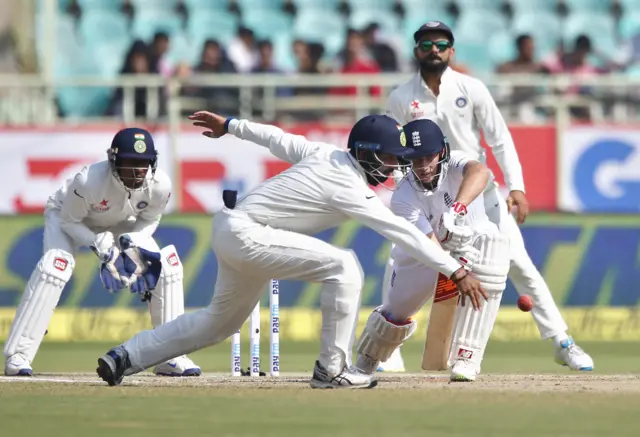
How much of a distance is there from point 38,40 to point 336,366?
33.6 feet

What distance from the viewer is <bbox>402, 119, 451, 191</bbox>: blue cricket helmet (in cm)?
750

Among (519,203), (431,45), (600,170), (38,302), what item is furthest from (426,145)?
(600,170)

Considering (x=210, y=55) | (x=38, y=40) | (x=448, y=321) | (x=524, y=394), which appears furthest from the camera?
(x=38, y=40)

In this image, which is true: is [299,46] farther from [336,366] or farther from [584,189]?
[336,366]

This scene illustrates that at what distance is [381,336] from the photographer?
26.3 ft

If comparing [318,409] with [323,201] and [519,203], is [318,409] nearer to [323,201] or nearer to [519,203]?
[323,201]

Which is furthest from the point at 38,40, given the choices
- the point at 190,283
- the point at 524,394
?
the point at 524,394

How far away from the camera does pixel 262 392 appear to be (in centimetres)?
712

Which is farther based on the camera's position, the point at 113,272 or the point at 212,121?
the point at 113,272

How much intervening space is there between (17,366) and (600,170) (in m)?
7.10

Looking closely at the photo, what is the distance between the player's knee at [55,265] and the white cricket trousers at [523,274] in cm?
254

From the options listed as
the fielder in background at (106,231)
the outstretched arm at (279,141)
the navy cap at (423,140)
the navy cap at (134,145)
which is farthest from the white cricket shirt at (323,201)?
the fielder in background at (106,231)

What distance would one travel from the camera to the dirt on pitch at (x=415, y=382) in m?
7.37

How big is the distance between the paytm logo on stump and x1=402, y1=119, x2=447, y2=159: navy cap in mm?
6518
